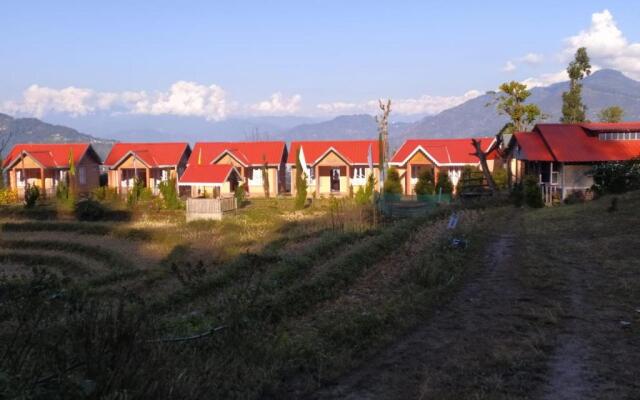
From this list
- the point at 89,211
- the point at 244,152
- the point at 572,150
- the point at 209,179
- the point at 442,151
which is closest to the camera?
the point at 572,150

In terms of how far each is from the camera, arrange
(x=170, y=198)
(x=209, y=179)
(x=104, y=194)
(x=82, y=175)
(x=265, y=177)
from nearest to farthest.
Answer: (x=170, y=198), (x=104, y=194), (x=209, y=179), (x=265, y=177), (x=82, y=175)

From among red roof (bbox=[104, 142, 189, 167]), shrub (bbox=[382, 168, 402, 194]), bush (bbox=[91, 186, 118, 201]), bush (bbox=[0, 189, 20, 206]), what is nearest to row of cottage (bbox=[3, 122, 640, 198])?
red roof (bbox=[104, 142, 189, 167])

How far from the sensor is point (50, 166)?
48.1 meters

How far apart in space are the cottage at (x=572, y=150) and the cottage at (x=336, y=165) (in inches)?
568

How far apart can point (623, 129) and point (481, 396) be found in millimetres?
31487

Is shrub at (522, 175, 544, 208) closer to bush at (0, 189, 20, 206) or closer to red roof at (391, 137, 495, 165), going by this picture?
red roof at (391, 137, 495, 165)

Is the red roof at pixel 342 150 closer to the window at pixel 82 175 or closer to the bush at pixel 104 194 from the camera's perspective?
the bush at pixel 104 194

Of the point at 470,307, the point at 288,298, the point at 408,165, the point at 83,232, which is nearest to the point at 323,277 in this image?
the point at 288,298

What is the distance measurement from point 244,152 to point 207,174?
20.0 feet

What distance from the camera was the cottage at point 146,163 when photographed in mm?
48700

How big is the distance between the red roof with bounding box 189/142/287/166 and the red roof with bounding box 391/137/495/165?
952 centimetres

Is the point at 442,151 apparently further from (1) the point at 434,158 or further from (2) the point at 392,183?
(2) the point at 392,183

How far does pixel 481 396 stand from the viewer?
500 cm

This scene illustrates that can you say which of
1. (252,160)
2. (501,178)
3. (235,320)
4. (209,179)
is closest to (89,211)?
(209,179)
